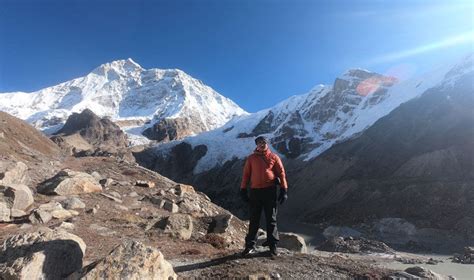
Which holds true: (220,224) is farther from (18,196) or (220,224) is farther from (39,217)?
(18,196)

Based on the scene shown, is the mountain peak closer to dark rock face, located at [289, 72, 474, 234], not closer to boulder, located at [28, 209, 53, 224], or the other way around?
dark rock face, located at [289, 72, 474, 234]

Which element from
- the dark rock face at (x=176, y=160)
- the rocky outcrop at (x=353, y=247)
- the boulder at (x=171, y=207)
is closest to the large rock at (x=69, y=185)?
the boulder at (x=171, y=207)

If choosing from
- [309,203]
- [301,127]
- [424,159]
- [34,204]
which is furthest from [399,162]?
[301,127]

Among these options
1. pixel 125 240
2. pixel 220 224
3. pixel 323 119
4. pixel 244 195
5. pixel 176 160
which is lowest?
pixel 125 240

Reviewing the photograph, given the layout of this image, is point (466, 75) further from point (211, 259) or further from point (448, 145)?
point (211, 259)

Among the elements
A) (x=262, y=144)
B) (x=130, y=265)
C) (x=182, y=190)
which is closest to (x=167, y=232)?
(x=262, y=144)

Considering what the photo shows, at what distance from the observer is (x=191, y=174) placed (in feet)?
530

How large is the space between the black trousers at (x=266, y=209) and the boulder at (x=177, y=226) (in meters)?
3.27

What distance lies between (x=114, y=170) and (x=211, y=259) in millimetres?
20070

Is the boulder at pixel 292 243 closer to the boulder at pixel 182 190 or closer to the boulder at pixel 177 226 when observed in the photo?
the boulder at pixel 177 226

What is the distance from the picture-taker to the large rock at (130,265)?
7098 mm

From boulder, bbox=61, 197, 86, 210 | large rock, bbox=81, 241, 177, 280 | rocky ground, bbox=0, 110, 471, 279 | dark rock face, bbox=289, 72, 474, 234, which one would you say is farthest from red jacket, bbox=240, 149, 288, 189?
dark rock face, bbox=289, 72, 474, 234

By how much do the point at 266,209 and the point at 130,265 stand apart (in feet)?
13.6

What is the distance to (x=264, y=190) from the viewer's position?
1050cm
